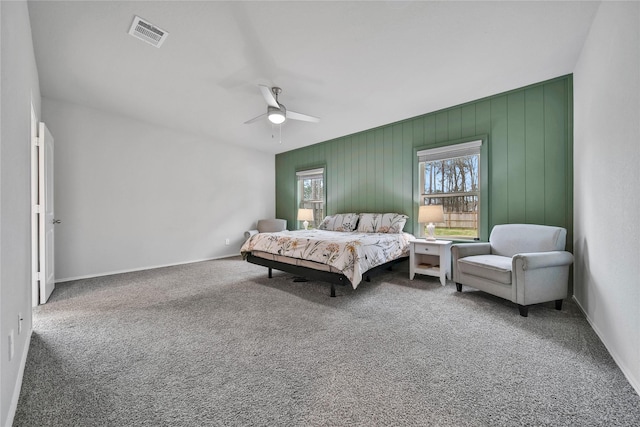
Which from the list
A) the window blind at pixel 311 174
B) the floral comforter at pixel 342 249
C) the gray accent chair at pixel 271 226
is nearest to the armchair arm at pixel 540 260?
the floral comforter at pixel 342 249

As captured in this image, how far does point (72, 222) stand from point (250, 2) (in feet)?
13.7

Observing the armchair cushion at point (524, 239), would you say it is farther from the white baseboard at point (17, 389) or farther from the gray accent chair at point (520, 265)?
the white baseboard at point (17, 389)

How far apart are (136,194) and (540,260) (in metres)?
5.86

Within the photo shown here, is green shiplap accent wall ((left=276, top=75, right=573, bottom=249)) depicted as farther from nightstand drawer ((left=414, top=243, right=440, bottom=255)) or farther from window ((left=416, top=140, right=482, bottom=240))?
nightstand drawer ((left=414, top=243, right=440, bottom=255))

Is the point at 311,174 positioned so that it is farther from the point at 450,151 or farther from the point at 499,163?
the point at 499,163

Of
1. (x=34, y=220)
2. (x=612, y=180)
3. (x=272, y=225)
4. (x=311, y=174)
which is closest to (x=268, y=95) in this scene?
(x=34, y=220)

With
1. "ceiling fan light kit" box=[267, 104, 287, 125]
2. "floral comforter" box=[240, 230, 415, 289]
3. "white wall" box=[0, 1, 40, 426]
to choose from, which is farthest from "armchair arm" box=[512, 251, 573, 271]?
"white wall" box=[0, 1, 40, 426]

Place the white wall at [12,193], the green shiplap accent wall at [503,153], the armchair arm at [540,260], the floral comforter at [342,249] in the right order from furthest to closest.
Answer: the green shiplap accent wall at [503,153] < the floral comforter at [342,249] < the armchair arm at [540,260] < the white wall at [12,193]

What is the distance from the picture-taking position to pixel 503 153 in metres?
3.54

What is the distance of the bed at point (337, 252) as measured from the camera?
292cm

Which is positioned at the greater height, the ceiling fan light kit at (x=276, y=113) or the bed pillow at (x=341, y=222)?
the ceiling fan light kit at (x=276, y=113)

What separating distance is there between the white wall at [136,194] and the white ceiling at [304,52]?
1.70ft

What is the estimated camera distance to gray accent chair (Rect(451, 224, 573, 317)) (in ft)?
8.02

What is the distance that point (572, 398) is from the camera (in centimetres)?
141
